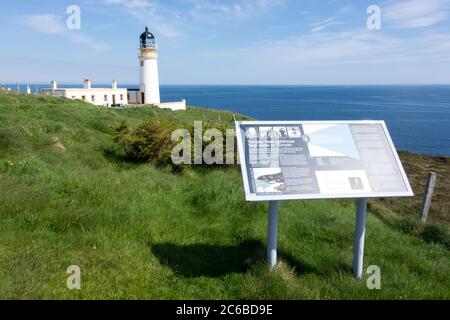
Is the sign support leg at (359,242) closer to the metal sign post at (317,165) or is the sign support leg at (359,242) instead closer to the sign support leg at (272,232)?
the metal sign post at (317,165)

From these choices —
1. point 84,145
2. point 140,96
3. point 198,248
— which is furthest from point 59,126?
point 140,96

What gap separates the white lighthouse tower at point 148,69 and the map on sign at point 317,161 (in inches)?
1728

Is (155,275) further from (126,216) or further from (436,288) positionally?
(436,288)

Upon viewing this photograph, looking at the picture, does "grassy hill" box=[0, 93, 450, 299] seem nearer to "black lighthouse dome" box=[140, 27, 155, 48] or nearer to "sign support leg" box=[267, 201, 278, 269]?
"sign support leg" box=[267, 201, 278, 269]

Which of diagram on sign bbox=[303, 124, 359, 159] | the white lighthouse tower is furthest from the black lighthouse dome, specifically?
diagram on sign bbox=[303, 124, 359, 159]

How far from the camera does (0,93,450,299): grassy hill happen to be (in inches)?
178

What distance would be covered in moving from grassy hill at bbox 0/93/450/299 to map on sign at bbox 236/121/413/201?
110 cm

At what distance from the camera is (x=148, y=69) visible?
47.2 m

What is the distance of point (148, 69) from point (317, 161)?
45.0m

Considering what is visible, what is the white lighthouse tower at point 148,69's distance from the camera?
4725 centimetres

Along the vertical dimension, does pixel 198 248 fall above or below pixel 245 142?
below

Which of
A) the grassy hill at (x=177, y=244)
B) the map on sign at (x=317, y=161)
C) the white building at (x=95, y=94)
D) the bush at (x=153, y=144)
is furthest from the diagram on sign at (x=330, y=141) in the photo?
the white building at (x=95, y=94)

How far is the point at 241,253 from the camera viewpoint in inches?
225

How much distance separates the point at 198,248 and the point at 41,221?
2.38 metres
